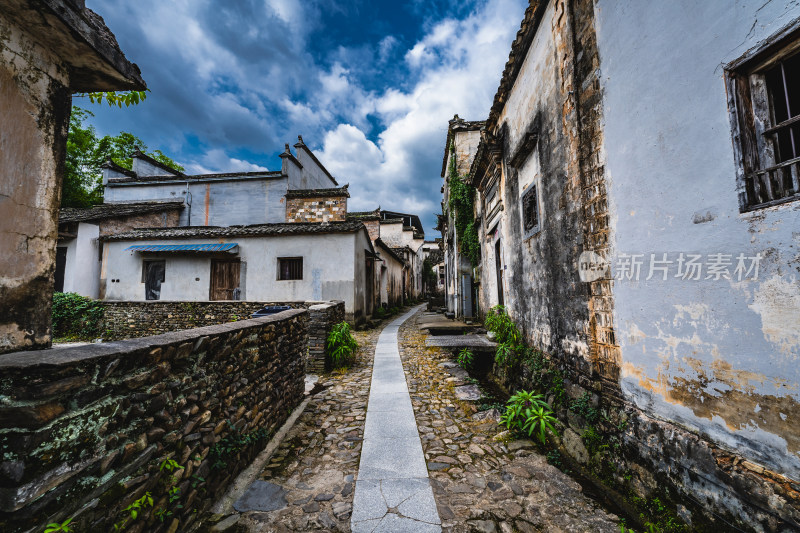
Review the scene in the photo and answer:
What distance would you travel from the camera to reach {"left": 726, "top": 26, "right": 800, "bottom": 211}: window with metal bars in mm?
2006

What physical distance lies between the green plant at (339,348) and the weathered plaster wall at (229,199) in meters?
12.2

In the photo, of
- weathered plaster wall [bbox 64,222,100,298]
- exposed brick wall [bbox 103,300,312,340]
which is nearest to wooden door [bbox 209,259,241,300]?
exposed brick wall [bbox 103,300,312,340]

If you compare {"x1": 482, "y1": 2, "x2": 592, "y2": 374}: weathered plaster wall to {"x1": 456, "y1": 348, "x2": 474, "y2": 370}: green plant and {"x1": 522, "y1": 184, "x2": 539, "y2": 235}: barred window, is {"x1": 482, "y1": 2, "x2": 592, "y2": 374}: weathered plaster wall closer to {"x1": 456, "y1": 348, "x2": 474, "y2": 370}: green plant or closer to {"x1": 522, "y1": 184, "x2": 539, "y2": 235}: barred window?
{"x1": 522, "y1": 184, "x2": 539, "y2": 235}: barred window

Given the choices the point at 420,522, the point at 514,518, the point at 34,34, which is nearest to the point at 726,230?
the point at 514,518

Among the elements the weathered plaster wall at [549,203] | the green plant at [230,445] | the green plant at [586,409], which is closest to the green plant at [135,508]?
the green plant at [230,445]

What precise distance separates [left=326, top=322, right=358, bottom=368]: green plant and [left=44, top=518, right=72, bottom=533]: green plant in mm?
5117

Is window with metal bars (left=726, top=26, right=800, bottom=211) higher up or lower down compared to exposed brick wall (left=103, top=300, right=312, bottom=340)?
higher up

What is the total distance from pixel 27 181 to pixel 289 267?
36.0ft

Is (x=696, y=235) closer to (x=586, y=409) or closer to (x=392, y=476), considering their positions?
(x=586, y=409)

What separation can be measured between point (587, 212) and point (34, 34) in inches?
185

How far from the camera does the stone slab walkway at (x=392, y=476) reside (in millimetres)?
2367

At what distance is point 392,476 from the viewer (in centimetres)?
293

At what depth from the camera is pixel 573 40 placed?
11.9ft

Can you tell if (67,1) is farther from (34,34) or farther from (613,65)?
(613,65)
